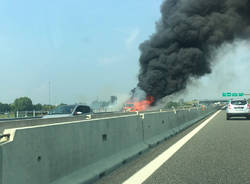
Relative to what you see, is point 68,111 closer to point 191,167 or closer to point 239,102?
point 191,167

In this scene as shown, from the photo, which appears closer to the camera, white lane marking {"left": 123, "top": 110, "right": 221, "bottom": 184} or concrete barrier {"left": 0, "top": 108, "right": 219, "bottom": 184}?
concrete barrier {"left": 0, "top": 108, "right": 219, "bottom": 184}

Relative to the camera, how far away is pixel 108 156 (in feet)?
20.3

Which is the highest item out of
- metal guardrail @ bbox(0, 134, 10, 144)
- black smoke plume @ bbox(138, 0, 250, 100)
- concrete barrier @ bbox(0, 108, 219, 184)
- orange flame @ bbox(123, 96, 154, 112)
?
→ black smoke plume @ bbox(138, 0, 250, 100)

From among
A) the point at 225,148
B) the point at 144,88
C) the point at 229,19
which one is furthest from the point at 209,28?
the point at 225,148

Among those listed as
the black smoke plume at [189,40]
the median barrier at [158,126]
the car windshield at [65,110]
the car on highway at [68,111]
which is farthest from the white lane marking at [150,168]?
the black smoke plume at [189,40]

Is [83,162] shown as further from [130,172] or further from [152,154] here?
[152,154]

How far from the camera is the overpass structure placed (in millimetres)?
3607

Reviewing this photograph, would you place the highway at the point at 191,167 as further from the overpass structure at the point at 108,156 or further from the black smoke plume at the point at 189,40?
the black smoke plume at the point at 189,40

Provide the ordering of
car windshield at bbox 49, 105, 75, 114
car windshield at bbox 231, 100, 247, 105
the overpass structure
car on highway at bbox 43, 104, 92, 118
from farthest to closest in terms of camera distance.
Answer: car windshield at bbox 231, 100, 247, 105, car windshield at bbox 49, 105, 75, 114, car on highway at bbox 43, 104, 92, 118, the overpass structure

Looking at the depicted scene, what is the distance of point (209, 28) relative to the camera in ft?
120

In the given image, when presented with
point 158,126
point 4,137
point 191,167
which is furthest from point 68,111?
point 4,137

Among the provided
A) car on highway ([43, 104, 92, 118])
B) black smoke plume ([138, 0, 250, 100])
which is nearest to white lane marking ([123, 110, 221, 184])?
car on highway ([43, 104, 92, 118])

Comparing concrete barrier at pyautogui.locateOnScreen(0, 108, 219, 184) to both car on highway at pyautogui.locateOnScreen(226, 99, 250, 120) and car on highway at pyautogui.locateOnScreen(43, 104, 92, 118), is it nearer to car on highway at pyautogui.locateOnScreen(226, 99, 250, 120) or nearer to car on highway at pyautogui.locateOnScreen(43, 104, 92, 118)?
car on highway at pyautogui.locateOnScreen(43, 104, 92, 118)

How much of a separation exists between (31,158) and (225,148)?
650 centimetres
